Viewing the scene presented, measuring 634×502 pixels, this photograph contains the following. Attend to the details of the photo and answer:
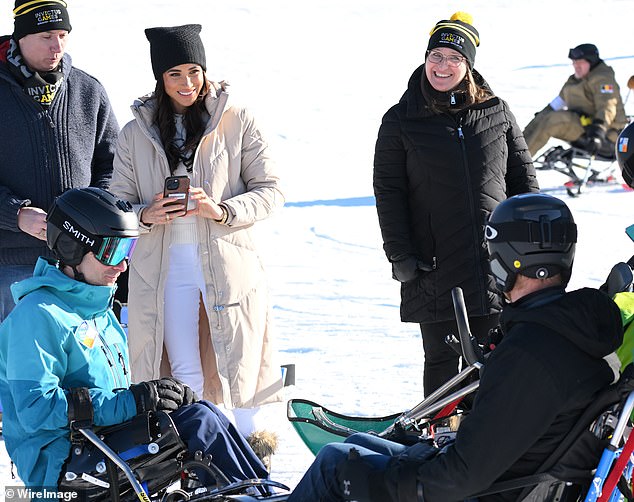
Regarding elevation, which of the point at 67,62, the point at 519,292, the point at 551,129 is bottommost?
the point at 551,129

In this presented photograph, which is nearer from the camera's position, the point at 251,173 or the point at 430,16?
the point at 251,173

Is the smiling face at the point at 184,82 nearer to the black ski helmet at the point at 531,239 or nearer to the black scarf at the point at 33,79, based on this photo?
the black scarf at the point at 33,79

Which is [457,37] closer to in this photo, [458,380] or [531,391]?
[458,380]

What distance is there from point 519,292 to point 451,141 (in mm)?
1755

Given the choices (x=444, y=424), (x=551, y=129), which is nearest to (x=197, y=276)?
(x=444, y=424)

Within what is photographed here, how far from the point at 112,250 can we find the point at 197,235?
120 cm

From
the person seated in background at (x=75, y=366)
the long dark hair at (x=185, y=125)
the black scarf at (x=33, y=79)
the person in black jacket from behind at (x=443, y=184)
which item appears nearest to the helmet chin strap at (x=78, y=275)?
the person seated in background at (x=75, y=366)

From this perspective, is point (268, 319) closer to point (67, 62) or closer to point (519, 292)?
point (67, 62)

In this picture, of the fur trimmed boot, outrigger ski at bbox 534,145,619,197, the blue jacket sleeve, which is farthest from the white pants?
outrigger ski at bbox 534,145,619,197

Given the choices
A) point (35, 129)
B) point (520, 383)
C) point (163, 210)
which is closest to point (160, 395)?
point (163, 210)

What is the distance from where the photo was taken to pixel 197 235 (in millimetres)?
4844

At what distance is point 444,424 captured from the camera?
396 cm

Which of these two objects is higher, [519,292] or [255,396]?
[519,292]

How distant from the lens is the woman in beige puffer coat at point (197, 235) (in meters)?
4.77
